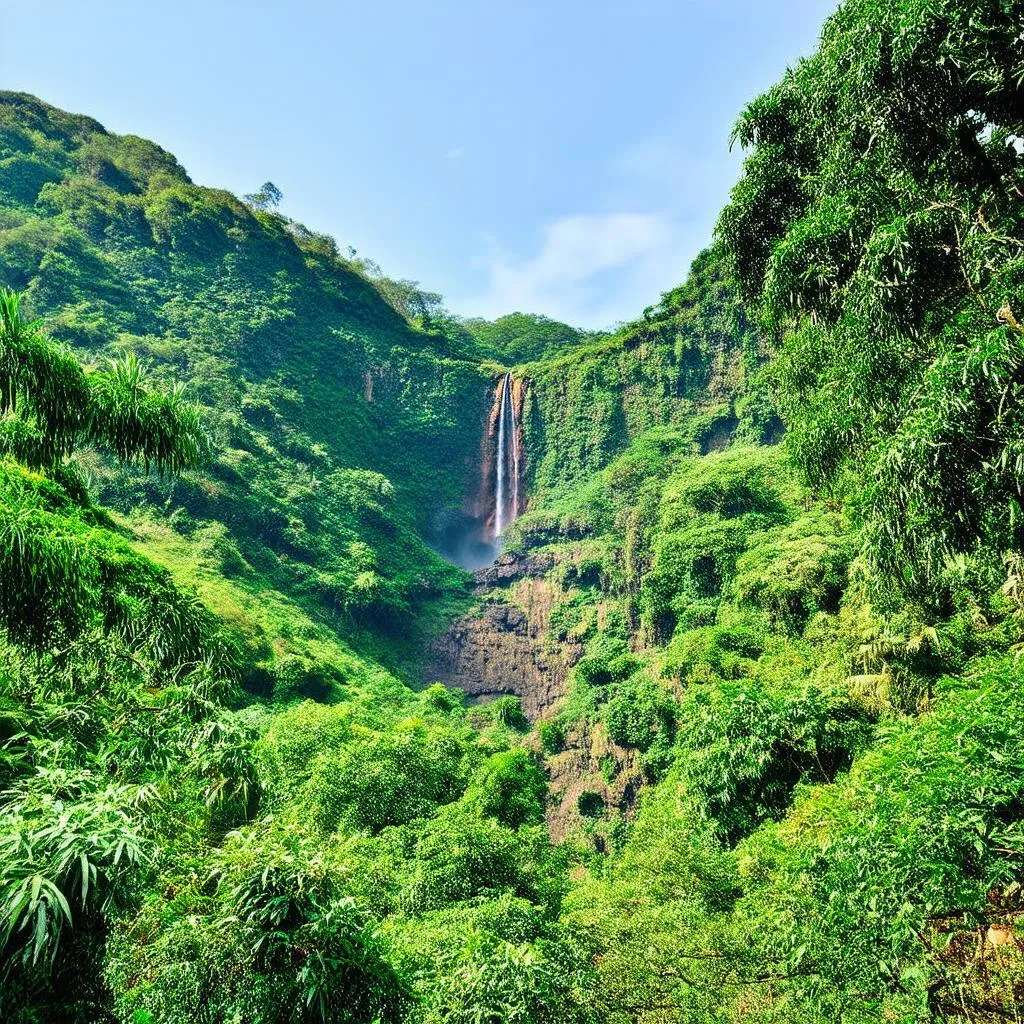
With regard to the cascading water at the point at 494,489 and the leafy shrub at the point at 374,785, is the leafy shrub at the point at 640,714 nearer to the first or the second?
the leafy shrub at the point at 374,785

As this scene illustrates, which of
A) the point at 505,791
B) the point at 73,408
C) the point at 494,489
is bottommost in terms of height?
the point at 505,791

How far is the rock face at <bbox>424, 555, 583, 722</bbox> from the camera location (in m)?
32.4

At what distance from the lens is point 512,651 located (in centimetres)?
3453

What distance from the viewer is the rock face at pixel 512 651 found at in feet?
106

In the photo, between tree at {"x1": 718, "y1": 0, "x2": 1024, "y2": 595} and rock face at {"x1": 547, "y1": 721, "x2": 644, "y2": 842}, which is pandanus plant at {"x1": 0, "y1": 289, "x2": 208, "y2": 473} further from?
rock face at {"x1": 547, "y1": 721, "x2": 644, "y2": 842}

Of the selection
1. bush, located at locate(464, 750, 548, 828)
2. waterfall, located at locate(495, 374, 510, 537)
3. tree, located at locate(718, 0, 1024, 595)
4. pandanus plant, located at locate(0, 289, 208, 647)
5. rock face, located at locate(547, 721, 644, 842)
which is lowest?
rock face, located at locate(547, 721, 644, 842)

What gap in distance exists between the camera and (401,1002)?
4641 millimetres

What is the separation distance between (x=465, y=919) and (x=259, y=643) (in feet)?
57.5

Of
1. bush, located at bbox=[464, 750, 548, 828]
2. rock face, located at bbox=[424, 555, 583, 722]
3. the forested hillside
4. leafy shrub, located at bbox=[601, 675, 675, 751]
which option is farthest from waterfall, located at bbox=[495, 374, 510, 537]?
bush, located at bbox=[464, 750, 548, 828]

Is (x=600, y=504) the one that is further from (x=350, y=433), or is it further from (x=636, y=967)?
(x=636, y=967)

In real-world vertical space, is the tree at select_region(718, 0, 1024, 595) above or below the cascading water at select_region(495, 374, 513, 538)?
below

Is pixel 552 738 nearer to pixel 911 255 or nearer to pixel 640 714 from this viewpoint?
pixel 640 714

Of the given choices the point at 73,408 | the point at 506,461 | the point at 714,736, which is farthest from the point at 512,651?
the point at 73,408

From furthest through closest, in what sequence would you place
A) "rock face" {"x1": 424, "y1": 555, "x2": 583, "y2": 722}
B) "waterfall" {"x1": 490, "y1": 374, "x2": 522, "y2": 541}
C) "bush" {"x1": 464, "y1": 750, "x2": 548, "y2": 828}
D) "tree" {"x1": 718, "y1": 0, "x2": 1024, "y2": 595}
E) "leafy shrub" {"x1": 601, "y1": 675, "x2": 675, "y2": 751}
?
"waterfall" {"x1": 490, "y1": 374, "x2": 522, "y2": 541}, "rock face" {"x1": 424, "y1": 555, "x2": 583, "y2": 722}, "leafy shrub" {"x1": 601, "y1": 675, "x2": 675, "y2": 751}, "bush" {"x1": 464, "y1": 750, "x2": 548, "y2": 828}, "tree" {"x1": 718, "y1": 0, "x2": 1024, "y2": 595}
